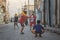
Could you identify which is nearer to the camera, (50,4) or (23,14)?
(23,14)

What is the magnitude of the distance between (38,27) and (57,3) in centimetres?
1857

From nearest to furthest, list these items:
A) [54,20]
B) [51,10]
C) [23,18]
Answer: [23,18] < [54,20] < [51,10]

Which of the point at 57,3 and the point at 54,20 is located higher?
the point at 57,3

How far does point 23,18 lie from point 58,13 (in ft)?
42.7

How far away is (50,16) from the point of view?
134 feet

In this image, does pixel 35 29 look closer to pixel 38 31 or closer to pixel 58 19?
pixel 38 31

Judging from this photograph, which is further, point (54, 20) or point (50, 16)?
point (50, 16)

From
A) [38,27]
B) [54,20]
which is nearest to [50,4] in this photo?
[54,20]

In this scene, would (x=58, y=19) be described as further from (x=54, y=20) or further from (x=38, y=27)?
(x=38, y=27)

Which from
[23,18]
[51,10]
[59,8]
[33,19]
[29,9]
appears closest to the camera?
[23,18]

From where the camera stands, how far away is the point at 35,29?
17375mm

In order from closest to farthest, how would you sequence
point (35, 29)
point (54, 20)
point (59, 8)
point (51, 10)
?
point (35, 29) → point (59, 8) → point (54, 20) → point (51, 10)

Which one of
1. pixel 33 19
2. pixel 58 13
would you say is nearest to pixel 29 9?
pixel 58 13

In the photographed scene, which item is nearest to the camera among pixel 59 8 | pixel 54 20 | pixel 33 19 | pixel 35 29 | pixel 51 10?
pixel 35 29
